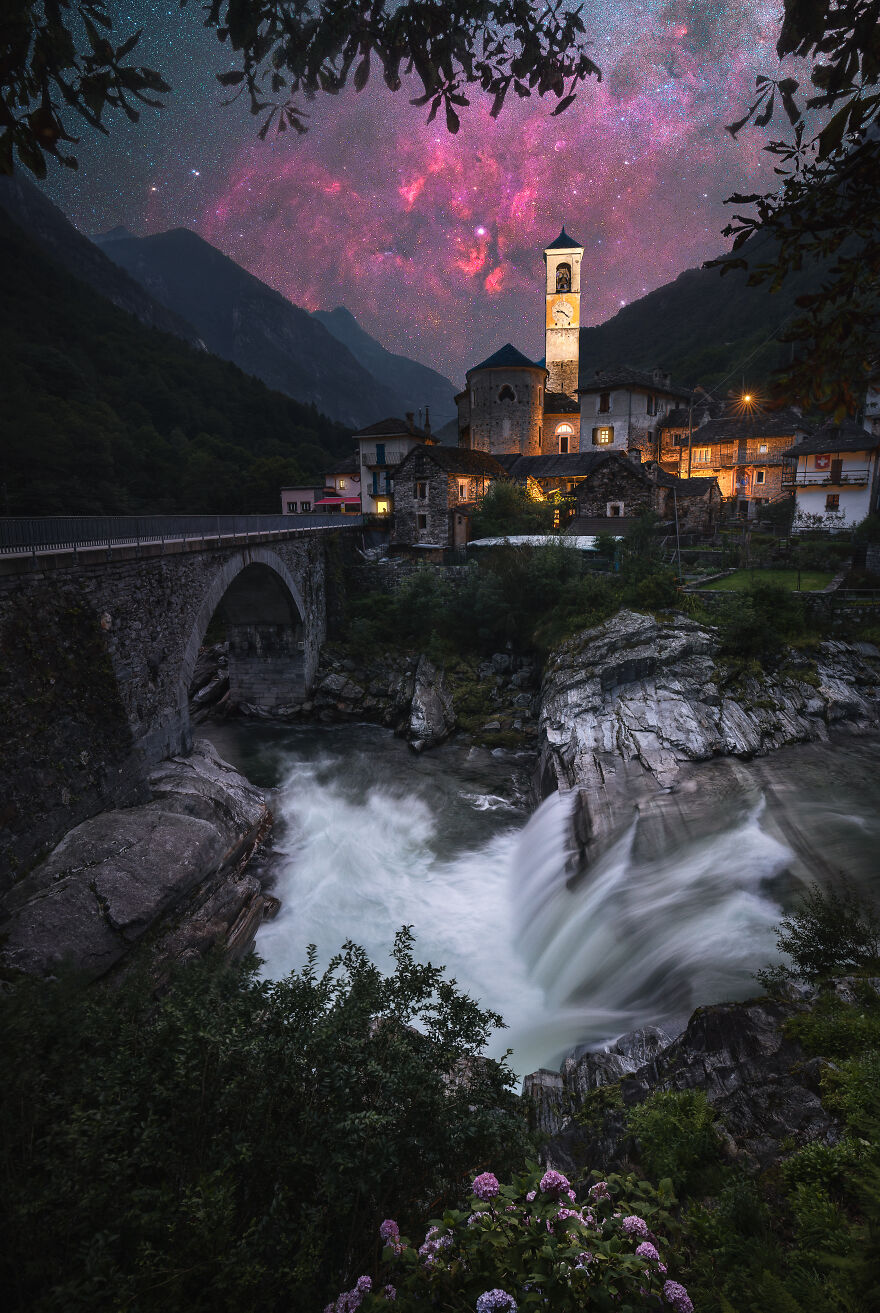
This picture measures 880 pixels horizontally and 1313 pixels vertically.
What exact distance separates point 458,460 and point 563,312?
31.4 m

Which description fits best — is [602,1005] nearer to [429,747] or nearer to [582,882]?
[582,882]

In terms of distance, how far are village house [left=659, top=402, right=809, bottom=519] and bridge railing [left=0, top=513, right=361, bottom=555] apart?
3448 centimetres

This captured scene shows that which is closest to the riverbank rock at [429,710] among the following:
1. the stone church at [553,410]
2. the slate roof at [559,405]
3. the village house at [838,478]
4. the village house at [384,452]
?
the village house at [838,478]

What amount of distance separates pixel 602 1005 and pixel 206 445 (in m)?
65.7

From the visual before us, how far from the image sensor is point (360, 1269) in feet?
12.0

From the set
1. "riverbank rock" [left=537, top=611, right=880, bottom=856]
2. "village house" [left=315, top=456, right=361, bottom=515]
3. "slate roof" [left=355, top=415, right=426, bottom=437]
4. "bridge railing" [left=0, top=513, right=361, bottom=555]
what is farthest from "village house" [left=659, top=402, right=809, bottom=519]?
"bridge railing" [left=0, top=513, right=361, bottom=555]

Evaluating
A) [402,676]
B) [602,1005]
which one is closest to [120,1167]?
[602,1005]

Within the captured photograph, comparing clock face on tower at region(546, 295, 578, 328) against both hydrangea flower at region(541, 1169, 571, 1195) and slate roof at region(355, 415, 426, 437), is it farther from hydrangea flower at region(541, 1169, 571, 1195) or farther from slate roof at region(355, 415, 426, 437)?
hydrangea flower at region(541, 1169, 571, 1195)

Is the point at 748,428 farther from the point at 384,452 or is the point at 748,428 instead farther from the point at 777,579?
the point at 384,452

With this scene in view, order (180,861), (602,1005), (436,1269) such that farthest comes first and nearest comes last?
(180,861)
(602,1005)
(436,1269)

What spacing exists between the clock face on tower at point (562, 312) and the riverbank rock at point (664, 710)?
47.7 metres

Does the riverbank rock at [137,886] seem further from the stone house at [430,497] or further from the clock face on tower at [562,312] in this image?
the clock face on tower at [562,312]

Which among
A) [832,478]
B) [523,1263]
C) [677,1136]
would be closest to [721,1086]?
[677,1136]

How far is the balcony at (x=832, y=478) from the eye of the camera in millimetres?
33062
